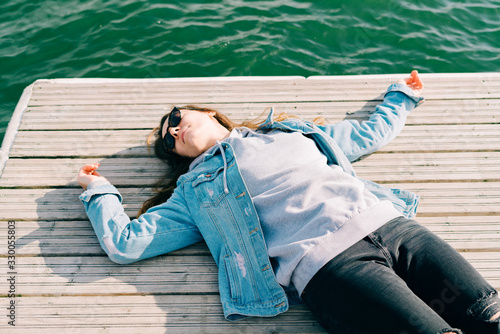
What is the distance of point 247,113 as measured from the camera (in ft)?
13.9

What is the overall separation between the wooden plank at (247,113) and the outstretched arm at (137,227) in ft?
4.07

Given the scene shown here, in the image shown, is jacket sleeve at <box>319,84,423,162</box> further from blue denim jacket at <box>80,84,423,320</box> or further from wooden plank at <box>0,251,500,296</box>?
wooden plank at <box>0,251,500,296</box>

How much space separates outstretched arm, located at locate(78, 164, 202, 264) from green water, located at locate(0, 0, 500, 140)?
321cm

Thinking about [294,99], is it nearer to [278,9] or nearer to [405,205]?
[405,205]

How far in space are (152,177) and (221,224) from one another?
1145 mm

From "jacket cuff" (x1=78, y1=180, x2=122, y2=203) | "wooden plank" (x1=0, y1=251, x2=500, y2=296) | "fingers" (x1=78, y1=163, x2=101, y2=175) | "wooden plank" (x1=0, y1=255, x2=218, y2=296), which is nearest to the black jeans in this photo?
"wooden plank" (x1=0, y1=251, x2=500, y2=296)

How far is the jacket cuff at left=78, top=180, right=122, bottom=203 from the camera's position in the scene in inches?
124

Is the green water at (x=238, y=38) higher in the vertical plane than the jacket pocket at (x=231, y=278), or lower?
higher

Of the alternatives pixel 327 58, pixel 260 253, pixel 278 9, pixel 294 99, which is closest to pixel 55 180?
pixel 260 253

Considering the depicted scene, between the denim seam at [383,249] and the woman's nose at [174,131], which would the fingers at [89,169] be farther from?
the denim seam at [383,249]

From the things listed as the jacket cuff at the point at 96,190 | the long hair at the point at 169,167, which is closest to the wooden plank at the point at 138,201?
the long hair at the point at 169,167

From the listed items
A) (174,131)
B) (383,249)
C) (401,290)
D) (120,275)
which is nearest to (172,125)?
(174,131)

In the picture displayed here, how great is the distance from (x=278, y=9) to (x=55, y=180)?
475cm

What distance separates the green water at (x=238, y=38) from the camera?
5.95 meters
